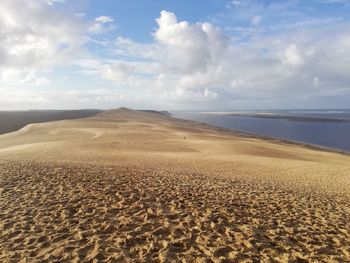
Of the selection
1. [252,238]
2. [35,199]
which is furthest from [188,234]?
[35,199]

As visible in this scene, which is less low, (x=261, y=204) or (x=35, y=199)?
(x=35, y=199)

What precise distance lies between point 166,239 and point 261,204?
5278 millimetres

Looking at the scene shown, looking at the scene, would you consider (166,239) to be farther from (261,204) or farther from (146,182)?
(146,182)

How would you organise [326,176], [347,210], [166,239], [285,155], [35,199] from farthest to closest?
[285,155]
[326,176]
[347,210]
[35,199]
[166,239]

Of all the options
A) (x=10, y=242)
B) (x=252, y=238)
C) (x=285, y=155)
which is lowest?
(x=285, y=155)

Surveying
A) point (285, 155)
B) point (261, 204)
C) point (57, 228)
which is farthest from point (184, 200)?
point (285, 155)

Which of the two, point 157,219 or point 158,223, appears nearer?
point 158,223

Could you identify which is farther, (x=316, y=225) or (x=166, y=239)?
(x=316, y=225)

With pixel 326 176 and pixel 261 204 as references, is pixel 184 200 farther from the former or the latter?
pixel 326 176

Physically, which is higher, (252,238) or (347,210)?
(252,238)

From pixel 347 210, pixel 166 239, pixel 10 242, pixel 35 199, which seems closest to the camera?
pixel 10 242

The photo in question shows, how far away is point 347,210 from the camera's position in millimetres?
12336

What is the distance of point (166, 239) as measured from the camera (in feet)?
26.0

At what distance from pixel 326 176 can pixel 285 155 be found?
12.6 metres
